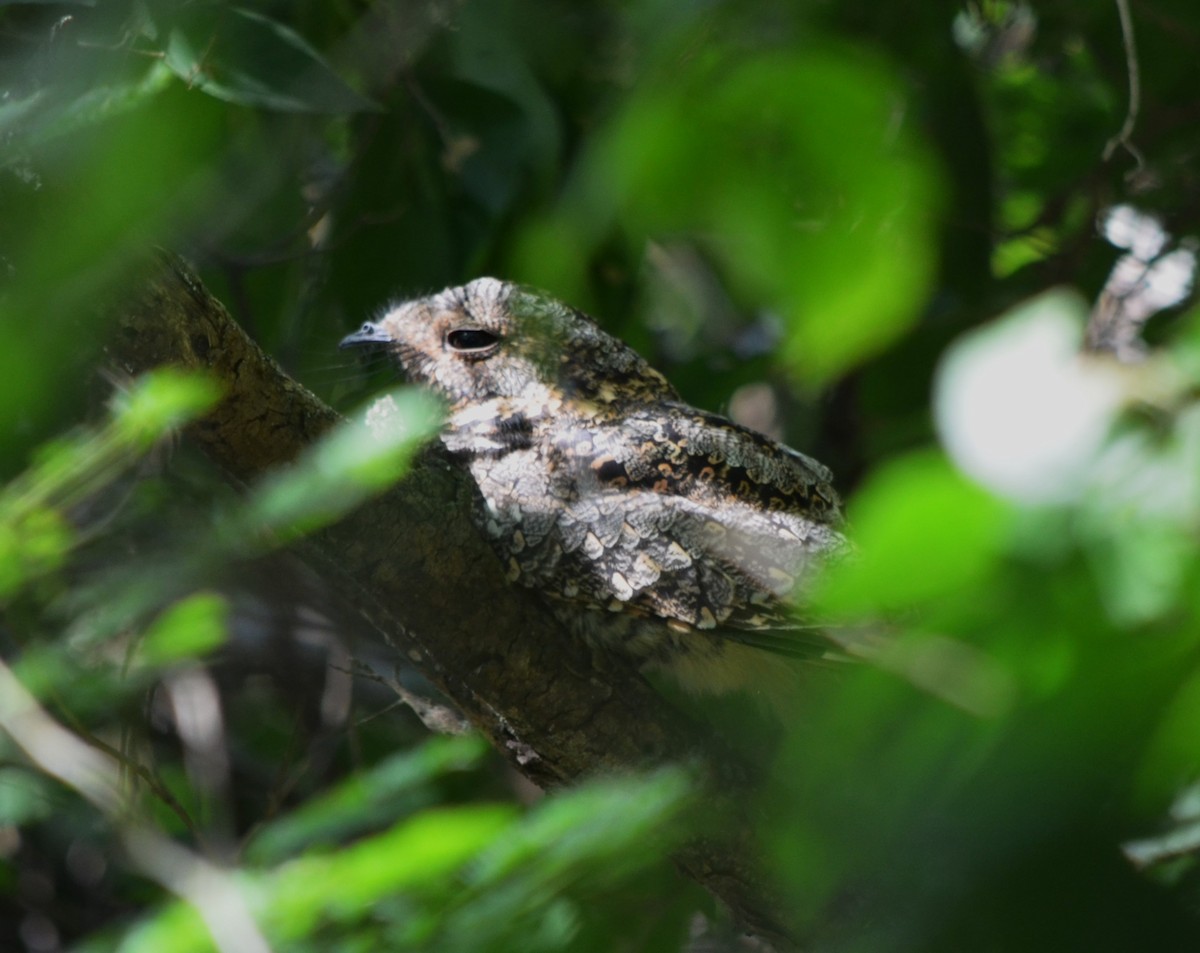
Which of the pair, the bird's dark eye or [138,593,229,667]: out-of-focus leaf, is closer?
[138,593,229,667]: out-of-focus leaf

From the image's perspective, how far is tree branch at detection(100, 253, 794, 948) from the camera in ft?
4.29

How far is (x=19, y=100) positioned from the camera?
648 millimetres

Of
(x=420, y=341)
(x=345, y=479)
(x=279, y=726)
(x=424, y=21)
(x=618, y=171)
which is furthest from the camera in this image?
(x=279, y=726)

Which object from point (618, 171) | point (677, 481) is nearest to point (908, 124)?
point (618, 171)

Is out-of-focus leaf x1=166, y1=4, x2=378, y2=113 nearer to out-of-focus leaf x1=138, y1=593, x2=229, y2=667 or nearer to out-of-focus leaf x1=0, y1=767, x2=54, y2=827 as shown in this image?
out-of-focus leaf x1=138, y1=593, x2=229, y2=667

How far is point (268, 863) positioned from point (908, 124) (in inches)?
46.6

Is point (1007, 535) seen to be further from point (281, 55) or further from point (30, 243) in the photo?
point (281, 55)

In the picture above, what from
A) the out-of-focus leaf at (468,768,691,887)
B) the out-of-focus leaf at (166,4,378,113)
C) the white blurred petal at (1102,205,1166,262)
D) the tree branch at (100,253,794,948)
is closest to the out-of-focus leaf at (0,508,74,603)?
the tree branch at (100,253,794,948)

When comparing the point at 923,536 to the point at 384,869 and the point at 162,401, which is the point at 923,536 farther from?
the point at 162,401

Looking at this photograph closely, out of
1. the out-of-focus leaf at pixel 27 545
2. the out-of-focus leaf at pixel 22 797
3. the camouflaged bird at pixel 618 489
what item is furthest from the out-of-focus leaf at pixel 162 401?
the out-of-focus leaf at pixel 22 797

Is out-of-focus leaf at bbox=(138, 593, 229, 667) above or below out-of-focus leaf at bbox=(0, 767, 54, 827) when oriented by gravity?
above

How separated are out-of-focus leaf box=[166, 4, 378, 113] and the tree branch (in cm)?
20

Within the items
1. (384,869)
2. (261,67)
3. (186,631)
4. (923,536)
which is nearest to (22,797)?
(186,631)

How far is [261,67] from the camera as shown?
1329 millimetres
